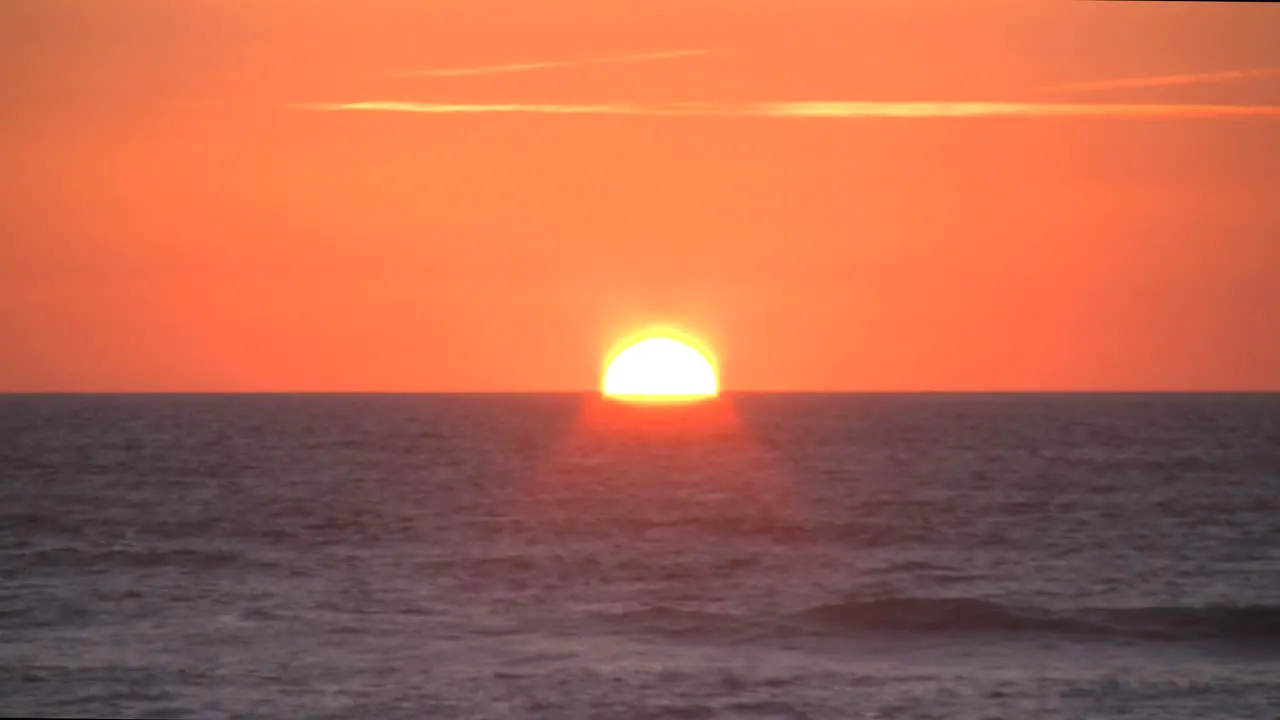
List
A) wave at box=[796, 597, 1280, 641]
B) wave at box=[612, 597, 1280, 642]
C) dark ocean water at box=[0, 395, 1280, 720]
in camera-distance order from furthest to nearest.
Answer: wave at box=[796, 597, 1280, 641], wave at box=[612, 597, 1280, 642], dark ocean water at box=[0, 395, 1280, 720]

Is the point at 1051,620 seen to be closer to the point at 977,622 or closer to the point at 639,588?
the point at 977,622

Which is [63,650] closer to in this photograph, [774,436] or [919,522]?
[919,522]

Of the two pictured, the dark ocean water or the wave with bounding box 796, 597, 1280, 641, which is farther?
the wave with bounding box 796, 597, 1280, 641

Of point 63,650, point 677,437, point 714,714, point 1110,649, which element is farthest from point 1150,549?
point 677,437

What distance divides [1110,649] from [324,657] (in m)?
11.1

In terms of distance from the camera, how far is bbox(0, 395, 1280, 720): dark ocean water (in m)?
18.4

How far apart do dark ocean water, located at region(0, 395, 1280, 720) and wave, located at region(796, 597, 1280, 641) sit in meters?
0.09

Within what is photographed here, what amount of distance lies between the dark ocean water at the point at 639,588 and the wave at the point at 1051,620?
9cm

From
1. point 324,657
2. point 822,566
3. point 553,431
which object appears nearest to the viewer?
point 324,657

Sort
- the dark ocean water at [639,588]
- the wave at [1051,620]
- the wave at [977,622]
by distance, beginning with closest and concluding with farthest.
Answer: the dark ocean water at [639,588]
the wave at [977,622]
the wave at [1051,620]

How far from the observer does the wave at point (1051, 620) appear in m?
24.8

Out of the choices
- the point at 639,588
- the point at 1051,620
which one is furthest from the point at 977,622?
the point at 639,588

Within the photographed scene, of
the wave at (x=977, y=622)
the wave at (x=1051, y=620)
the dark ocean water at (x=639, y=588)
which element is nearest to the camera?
the dark ocean water at (x=639, y=588)

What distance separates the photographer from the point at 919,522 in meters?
43.5
